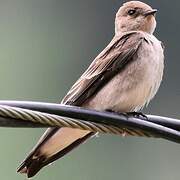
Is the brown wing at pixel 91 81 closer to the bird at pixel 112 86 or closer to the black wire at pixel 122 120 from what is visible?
the bird at pixel 112 86

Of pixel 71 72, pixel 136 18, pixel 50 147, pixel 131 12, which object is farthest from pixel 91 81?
pixel 71 72

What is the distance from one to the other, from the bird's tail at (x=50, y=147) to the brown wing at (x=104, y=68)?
0.24 metres

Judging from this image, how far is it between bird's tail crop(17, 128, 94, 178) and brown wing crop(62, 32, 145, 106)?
Answer: 0.24 metres

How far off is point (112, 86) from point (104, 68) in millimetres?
136

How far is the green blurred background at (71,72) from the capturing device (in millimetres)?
17688

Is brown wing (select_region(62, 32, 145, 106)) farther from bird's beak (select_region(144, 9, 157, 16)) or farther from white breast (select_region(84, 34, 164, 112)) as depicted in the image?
bird's beak (select_region(144, 9, 157, 16))

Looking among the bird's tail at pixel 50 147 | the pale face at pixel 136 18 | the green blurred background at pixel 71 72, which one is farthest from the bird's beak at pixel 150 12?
the green blurred background at pixel 71 72

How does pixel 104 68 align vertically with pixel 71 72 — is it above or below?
above

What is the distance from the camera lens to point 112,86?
675 centimetres

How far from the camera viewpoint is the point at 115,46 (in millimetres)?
7078

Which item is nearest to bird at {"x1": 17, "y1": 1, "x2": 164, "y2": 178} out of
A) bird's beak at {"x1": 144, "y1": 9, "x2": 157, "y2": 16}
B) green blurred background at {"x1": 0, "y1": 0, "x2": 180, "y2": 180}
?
bird's beak at {"x1": 144, "y1": 9, "x2": 157, "y2": 16}

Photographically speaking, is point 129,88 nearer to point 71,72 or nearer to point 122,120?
point 122,120

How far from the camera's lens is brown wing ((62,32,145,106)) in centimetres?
659

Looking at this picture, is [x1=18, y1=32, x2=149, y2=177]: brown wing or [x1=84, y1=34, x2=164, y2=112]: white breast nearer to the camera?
[x1=18, y1=32, x2=149, y2=177]: brown wing
